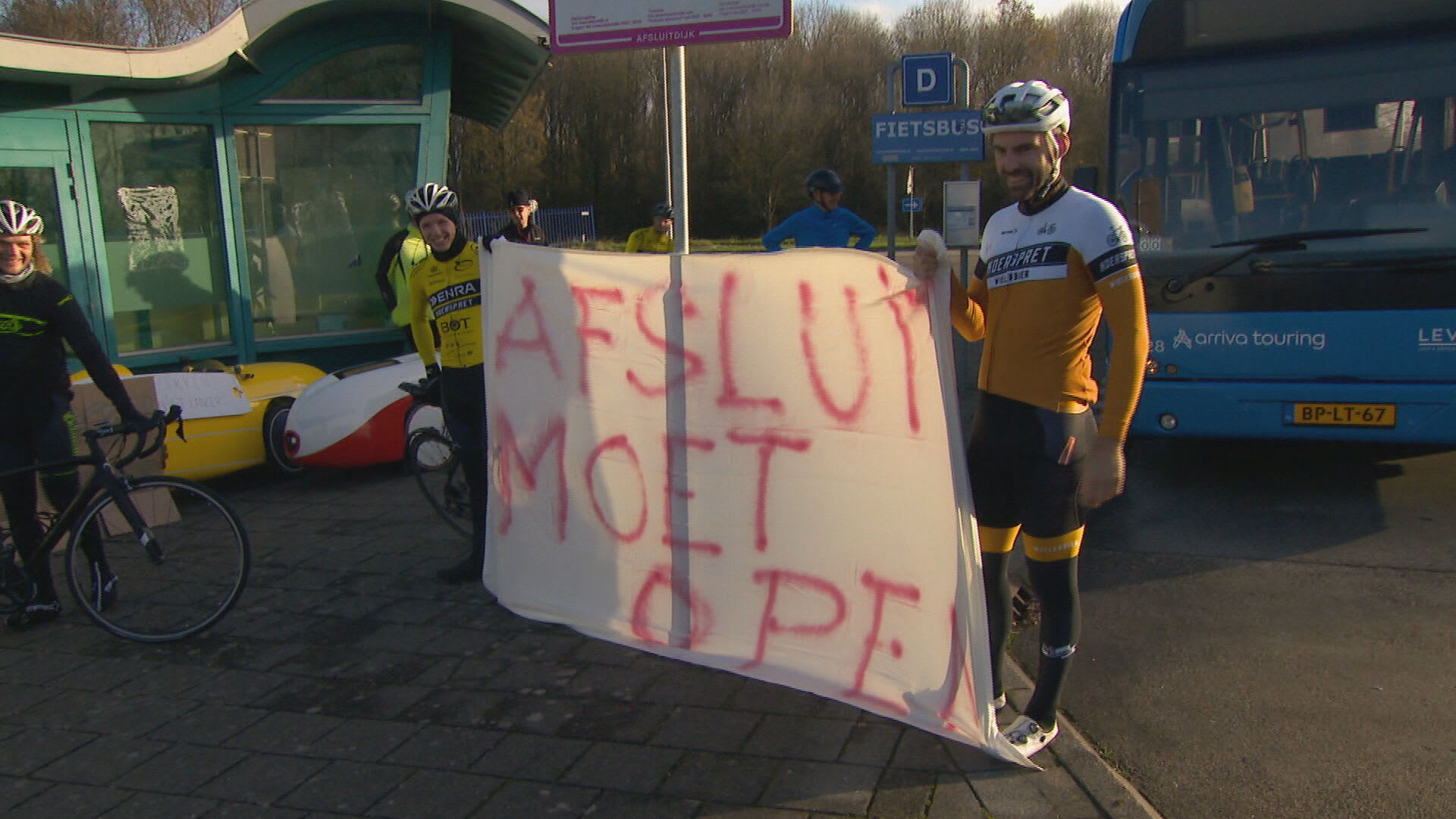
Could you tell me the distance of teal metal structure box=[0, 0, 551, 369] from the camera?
859 centimetres

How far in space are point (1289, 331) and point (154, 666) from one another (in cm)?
589

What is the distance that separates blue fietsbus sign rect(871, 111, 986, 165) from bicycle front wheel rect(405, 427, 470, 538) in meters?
7.46

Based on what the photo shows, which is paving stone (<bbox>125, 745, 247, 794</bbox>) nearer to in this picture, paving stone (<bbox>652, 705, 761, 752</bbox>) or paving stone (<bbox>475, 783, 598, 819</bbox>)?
paving stone (<bbox>475, 783, 598, 819</bbox>)

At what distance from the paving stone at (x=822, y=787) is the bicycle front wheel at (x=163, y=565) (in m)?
2.78

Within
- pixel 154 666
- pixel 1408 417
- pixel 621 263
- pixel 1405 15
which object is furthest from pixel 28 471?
pixel 1405 15

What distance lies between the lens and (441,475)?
20.9 ft

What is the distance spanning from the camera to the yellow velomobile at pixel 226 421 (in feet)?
24.1

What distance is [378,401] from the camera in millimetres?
7781

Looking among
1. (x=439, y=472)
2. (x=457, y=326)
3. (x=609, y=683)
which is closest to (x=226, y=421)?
(x=439, y=472)

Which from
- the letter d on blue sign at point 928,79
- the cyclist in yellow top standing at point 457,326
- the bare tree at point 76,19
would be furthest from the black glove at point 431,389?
the bare tree at point 76,19

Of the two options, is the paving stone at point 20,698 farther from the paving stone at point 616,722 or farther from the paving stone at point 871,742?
the paving stone at point 871,742

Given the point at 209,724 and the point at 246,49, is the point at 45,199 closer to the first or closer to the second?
the point at 246,49

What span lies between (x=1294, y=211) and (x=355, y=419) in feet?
19.6

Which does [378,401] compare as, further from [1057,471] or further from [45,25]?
[45,25]
